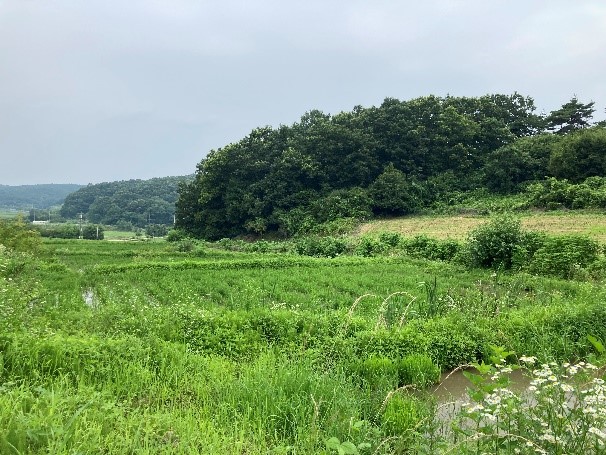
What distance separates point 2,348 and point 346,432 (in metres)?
3.84

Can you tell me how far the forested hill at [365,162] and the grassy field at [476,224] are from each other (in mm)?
4626

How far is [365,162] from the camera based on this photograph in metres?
46.0

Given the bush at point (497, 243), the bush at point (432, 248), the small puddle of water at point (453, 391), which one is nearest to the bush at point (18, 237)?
the bush at point (432, 248)

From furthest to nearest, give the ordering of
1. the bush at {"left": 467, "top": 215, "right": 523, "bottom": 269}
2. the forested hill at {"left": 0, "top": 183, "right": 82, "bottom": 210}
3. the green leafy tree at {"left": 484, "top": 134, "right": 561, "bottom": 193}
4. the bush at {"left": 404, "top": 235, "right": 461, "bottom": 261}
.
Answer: the forested hill at {"left": 0, "top": 183, "right": 82, "bottom": 210}, the green leafy tree at {"left": 484, "top": 134, "right": 561, "bottom": 193}, the bush at {"left": 404, "top": 235, "right": 461, "bottom": 261}, the bush at {"left": 467, "top": 215, "right": 523, "bottom": 269}

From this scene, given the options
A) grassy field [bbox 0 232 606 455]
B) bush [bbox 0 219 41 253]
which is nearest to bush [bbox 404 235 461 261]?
grassy field [bbox 0 232 606 455]

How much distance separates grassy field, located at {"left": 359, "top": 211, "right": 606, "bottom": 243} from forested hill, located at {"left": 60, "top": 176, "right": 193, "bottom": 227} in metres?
57.2

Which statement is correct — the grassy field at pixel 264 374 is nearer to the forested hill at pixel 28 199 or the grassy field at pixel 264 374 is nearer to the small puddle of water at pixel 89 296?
the small puddle of water at pixel 89 296

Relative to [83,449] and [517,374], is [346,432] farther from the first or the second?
[517,374]

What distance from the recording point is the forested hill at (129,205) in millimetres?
86812

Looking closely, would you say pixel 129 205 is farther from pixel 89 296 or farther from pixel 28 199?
pixel 28 199

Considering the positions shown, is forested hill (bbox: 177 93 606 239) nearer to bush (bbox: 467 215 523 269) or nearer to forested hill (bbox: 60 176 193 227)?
bush (bbox: 467 215 523 269)

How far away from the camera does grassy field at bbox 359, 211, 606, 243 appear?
23.3 m

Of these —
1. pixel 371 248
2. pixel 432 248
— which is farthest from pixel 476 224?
pixel 432 248

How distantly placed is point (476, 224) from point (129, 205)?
248 feet
